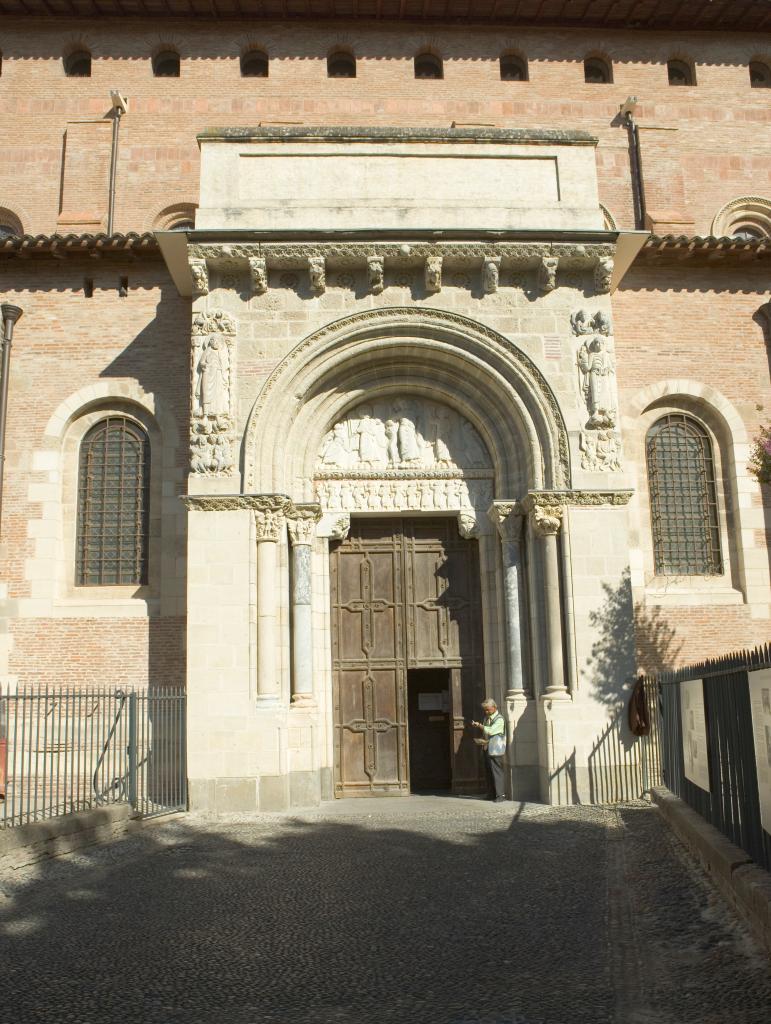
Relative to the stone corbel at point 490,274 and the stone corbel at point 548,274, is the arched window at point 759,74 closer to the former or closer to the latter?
the stone corbel at point 548,274

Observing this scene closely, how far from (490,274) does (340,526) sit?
4.56 metres

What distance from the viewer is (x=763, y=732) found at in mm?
6273

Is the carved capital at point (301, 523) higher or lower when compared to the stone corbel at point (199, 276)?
lower

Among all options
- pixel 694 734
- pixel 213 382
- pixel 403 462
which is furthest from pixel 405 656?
pixel 694 734

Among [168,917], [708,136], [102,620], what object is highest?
[708,136]

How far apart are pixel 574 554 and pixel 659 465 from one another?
3.81m

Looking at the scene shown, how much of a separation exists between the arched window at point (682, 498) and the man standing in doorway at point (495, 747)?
4.40 meters

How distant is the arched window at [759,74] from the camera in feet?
71.5

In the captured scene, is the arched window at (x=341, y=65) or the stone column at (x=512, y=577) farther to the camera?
the arched window at (x=341, y=65)

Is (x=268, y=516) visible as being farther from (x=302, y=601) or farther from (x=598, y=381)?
(x=598, y=381)

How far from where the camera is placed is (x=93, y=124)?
1992 centimetres

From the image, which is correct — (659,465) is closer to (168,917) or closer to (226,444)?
(226,444)

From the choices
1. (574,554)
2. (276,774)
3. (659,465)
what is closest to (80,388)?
(276,774)

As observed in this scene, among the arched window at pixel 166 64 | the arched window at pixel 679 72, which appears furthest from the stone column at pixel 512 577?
the arched window at pixel 166 64
